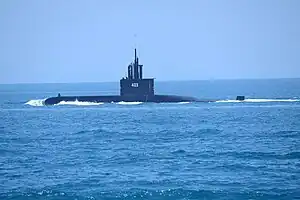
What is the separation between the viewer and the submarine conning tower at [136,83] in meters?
87.4

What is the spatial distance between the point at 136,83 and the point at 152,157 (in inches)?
1932

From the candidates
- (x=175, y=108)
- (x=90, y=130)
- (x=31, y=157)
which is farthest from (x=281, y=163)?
(x=175, y=108)

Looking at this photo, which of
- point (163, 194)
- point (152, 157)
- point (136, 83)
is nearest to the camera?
point (163, 194)

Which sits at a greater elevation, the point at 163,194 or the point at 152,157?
the point at 152,157

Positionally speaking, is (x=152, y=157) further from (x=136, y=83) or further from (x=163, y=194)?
(x=136, y=83)

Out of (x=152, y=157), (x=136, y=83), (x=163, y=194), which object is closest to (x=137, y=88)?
(x=136, y=83)

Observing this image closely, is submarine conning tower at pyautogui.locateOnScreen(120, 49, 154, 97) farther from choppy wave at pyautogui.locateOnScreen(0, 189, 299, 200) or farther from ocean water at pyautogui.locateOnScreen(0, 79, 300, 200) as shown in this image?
choppy wave at pyautogui.locateOnScreen(0, 189, 299, 200)

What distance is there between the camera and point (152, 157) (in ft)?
128

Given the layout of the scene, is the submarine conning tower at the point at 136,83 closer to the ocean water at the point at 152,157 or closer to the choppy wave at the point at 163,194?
the ocean water at the point at 152,157

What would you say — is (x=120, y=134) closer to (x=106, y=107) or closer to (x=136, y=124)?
(x=136, y=124)

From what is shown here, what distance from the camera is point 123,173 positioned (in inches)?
1329

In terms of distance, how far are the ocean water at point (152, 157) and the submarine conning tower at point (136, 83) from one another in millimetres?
15023

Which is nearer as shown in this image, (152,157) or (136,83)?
(152,157)

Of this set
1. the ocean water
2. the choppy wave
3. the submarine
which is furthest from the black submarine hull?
the choppy wave
